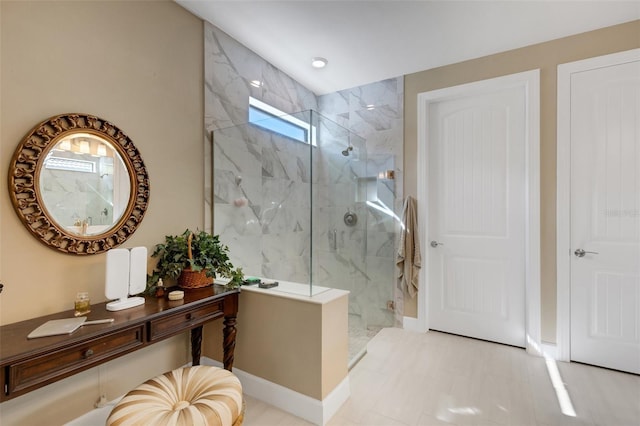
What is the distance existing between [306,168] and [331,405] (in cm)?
168

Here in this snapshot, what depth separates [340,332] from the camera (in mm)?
1898

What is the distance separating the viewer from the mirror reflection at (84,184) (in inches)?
60.2

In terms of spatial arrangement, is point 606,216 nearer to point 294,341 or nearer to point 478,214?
point 478,214

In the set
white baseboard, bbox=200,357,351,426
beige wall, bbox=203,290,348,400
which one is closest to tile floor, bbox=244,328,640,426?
white baseboard, bbox=200,357,351,426

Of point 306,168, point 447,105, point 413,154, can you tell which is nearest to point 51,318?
point 306,168

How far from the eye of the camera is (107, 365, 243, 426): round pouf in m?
1.16

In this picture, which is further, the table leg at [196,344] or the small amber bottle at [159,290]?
the table leg at [196,344]

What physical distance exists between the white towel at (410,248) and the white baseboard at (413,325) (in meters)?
0.26

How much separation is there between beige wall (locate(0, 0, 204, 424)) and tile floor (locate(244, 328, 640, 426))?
3.31ft

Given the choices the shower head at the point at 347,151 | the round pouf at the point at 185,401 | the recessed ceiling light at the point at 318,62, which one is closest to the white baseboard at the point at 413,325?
the shower head at the point at 347,151

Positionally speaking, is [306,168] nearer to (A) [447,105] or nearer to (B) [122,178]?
(B) [122,178]

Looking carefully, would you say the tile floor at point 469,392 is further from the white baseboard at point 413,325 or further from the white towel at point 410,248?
the white towel at point 410,248

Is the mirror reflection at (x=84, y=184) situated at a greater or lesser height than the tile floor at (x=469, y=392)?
greater

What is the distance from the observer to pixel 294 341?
1.81 meters
